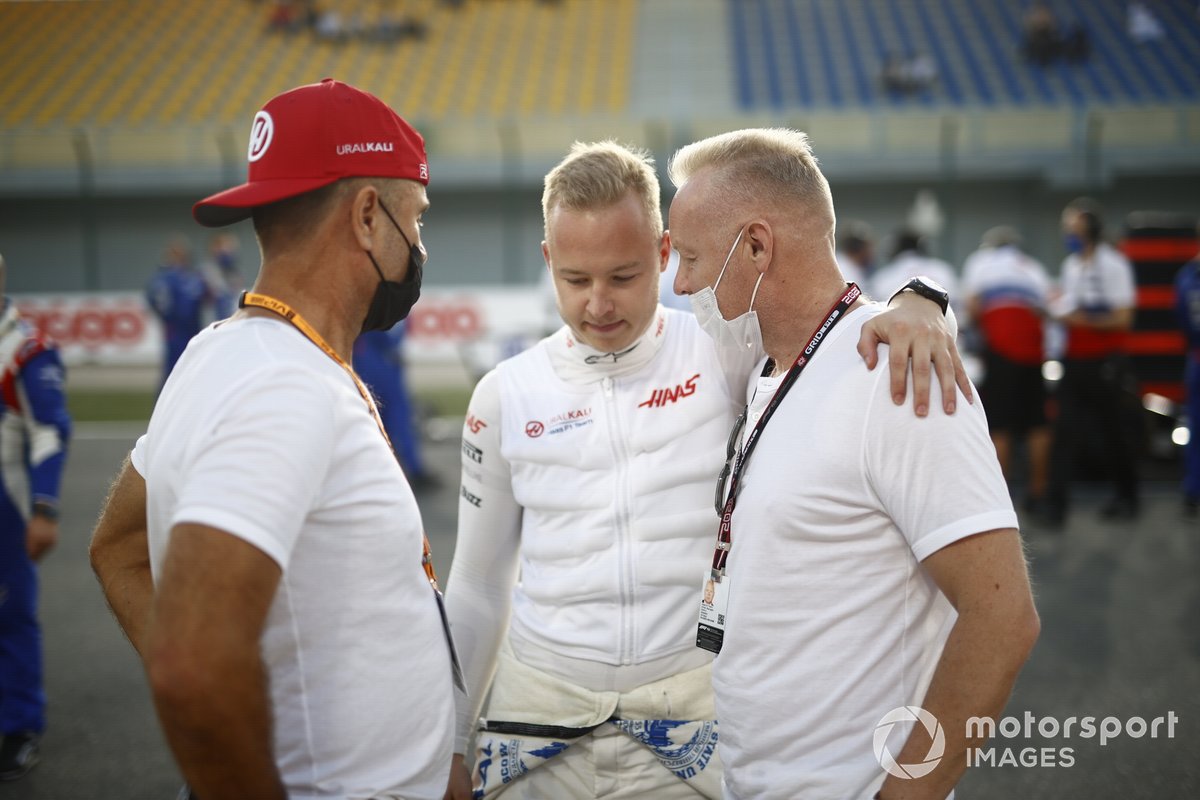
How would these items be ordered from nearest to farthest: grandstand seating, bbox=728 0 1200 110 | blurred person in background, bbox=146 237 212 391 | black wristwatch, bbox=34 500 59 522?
1. black wristwatch, bbox=34 500 59 522
2. blurred person in background, bbox=146 237 212 391
3. grandstand seating, bbox=728 0 1200 110

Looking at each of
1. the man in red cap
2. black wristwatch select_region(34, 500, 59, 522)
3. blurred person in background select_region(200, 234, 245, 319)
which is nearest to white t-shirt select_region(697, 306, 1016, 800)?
the man in red cap

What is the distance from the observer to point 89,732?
4.12 metres

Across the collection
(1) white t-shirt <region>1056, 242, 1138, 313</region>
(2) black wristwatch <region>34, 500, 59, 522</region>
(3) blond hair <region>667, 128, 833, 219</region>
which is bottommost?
(2) black wristwatch <region>34, 500, 59, 522</region>

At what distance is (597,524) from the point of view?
202 cm

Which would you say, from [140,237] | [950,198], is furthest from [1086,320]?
[140,237]

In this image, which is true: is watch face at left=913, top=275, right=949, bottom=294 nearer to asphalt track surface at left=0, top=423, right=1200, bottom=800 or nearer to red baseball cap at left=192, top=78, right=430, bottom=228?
red baseball cap at left=192, top=78, right=430, bottom=228

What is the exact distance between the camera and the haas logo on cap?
1564 mm

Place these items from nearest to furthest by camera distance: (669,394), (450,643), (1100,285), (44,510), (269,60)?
1. (450,643)
2. (669,394)
3. (44,510)
4. (1100,285)
5. (269,60)

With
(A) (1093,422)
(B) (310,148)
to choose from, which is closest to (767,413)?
(B) (310,148)

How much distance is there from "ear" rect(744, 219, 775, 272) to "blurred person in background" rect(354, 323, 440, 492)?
6.30 meters

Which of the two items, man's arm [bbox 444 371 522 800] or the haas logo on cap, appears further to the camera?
man's arm [bbox 444 371 522 800]

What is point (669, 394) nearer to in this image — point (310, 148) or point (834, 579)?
point (834, 579)

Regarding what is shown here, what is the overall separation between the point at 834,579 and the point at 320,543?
0.84 m

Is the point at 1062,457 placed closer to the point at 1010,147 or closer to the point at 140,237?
the point at 1010,147
